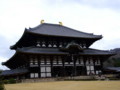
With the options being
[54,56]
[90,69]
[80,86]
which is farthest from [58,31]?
[80,86]

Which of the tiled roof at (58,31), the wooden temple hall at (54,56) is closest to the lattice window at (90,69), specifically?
the wooden temple hall at (54,56)

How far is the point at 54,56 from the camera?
43.1m

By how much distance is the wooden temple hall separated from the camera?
4075 cm

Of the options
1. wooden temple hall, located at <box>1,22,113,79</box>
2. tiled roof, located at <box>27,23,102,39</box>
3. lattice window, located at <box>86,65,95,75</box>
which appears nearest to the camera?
wooden temple hall, located at <box>1,22,113,79</box>

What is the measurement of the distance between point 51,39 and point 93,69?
34.9ft

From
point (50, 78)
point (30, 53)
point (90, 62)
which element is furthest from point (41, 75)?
point (90, 62)

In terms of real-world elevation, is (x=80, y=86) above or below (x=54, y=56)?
below

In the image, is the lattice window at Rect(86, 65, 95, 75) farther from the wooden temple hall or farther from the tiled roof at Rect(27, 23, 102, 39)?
the tiled roof at Rect(27, 23, 102, 39)

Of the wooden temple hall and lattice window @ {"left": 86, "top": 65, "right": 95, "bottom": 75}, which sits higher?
the wooden temple hall

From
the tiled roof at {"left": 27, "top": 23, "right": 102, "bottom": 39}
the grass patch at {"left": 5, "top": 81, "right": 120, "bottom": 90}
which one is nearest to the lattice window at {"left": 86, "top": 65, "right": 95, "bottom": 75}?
the tiled roof at {"left": 27, "top": 23, "right": 102, "bottom": 39}

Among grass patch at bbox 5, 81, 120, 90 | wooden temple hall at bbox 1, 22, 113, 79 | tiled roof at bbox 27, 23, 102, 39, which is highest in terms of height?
tiled roof at bbox 27, 23, 102, 39

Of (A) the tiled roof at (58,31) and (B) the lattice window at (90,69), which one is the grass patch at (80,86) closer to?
A: (B) the lattice window at (90,69)

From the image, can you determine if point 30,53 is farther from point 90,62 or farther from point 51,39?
point 90,62

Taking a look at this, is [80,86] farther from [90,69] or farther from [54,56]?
[90,69]
